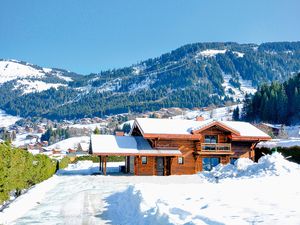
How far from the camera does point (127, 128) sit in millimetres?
193375

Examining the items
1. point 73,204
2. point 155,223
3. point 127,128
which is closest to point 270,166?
point 73,204

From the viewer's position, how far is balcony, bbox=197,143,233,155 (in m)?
39.9

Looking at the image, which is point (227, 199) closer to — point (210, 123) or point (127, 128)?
point (210, 123)

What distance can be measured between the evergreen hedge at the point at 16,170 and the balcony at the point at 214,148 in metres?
16.9

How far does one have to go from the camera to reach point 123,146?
3781cm

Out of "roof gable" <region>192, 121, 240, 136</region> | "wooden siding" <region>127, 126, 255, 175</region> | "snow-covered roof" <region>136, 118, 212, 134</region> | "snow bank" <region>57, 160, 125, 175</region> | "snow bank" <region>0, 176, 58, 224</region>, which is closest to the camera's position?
"snow bank" <region>0, 176, 58, 224</region>

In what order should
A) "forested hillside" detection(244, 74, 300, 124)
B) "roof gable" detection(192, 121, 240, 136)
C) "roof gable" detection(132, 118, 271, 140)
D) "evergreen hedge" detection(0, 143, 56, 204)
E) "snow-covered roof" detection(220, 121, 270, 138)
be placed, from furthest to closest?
"forested hillside" detection(244, 74, 300, 124)
"snow-covered roof" detection(220, 121, 270, 138)
"roof gable" detection(192, 121, 240, 136)
"roof gable" detection(132, 118, 271, 140)
"evergreen hedge" detection(0, 143, 56, 204)

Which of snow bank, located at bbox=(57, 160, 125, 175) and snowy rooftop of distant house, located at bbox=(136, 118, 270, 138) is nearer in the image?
snowy rooftop of distant house, located at bbox=(136, 118, 270, 138)

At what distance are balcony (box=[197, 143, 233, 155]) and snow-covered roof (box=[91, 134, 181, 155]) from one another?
2936 millimetres

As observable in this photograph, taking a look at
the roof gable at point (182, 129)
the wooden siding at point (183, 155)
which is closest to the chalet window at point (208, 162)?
the wooden siding at point (183, 155)

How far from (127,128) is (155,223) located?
7196 inches

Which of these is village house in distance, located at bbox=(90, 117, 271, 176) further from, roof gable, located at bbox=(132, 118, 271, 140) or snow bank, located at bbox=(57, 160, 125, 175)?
snow bank, located at bbox=(57, 160, 125, 175)

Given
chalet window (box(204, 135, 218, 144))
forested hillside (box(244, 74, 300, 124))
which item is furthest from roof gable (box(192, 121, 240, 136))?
forested hillside (box(244, 74, 300, 124))

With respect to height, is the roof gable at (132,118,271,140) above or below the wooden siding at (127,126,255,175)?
above
